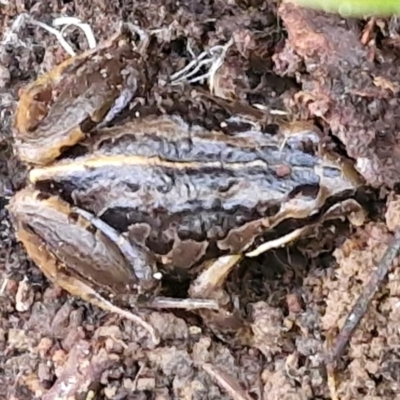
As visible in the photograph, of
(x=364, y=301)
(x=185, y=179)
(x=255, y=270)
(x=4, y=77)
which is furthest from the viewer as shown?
(x=4, y=77)

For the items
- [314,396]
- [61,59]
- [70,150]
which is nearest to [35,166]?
[70,150]

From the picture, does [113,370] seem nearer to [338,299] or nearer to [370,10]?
[338,299]

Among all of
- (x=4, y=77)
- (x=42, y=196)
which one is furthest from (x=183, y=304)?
(x=4, y=77)

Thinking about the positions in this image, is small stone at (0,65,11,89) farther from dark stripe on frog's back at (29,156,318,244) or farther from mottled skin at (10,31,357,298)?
dark stripe on frog's back at (29,156,318,244)

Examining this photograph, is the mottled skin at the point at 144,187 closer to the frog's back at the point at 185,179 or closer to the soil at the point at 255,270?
the frog's back at the point at 185,179

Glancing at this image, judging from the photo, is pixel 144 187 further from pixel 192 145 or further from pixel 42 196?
pixel 42 196

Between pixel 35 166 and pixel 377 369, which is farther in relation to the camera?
pixel 35 166
